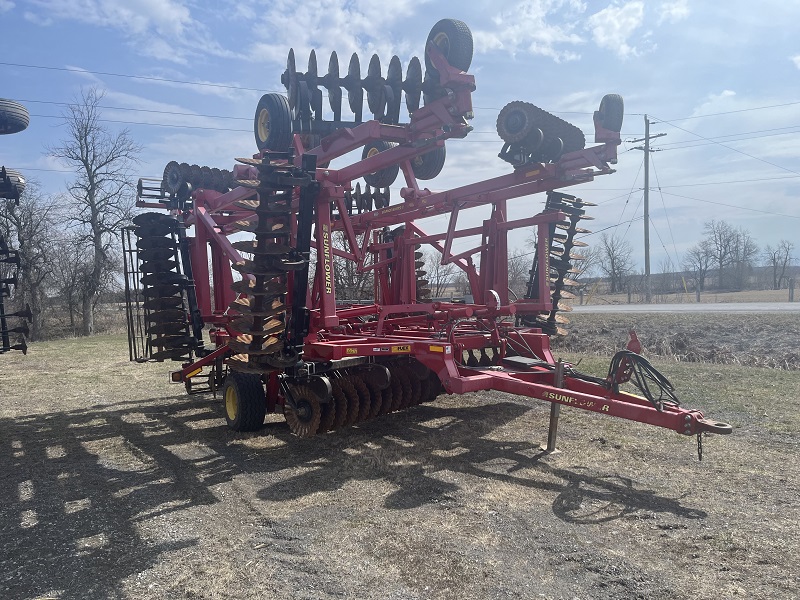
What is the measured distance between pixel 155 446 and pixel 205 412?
192 centimetres

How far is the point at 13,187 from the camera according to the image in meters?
6.95

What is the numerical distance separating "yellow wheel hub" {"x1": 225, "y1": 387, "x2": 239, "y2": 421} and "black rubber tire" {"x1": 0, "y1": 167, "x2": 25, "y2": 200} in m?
3.30

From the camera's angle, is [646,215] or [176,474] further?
[646,215]

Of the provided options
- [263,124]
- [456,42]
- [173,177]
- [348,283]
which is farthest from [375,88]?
[348,283]

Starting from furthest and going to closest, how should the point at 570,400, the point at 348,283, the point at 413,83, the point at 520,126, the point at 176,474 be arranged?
the point at 348,283
the point at 520,126
the point at 413,83
the point at 176,474
the point at 570,400

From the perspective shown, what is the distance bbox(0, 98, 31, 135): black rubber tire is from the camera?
6.75 metres

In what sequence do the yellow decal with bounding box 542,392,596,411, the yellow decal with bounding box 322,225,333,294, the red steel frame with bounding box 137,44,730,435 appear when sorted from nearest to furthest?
the yellow decal with bounding box 542,392,596,411 → the red steel frame with bounding box 137,44,730,435 → the yellow decal with bounding box 322,225,333,294

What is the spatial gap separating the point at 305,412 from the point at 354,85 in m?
3.56

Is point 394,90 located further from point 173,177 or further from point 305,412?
point 173,177

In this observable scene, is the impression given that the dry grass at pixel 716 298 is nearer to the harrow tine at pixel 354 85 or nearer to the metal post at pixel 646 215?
the metal post at pixel 646 215

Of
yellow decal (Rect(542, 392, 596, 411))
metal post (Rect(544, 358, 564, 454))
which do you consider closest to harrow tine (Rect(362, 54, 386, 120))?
metal post (Rect(544, 358, 564, 454))

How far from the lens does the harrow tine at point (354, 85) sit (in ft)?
21.6

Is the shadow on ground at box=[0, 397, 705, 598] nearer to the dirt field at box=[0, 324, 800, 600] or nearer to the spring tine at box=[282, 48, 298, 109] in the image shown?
the dirt field at box=[0, 324, 800, 600]

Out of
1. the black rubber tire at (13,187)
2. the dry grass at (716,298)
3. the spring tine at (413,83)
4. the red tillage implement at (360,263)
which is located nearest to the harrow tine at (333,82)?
the red tillage implement at (360,263)
